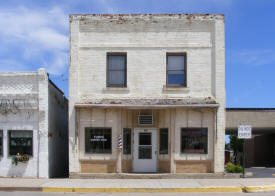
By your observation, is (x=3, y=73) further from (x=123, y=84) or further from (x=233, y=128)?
(x=233, y=128)

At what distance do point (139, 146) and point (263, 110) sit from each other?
1075 cm

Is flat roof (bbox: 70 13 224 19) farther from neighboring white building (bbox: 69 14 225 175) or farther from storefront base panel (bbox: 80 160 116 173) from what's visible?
storefront base panel (bbox: 80 160 116 173)

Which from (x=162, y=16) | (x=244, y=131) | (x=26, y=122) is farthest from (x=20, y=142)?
(x=244, y=131)

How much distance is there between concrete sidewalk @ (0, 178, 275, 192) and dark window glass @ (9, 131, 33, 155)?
4.93ft

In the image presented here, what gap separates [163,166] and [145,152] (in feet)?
3.42

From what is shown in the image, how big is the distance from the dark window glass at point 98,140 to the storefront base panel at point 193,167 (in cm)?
320

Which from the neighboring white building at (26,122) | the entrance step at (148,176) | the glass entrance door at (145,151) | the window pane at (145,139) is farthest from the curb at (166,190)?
the window pane at (145,139)

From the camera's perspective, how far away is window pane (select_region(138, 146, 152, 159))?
1616 cm

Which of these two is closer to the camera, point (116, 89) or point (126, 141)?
point (116, 89)

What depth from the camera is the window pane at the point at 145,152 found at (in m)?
16.2

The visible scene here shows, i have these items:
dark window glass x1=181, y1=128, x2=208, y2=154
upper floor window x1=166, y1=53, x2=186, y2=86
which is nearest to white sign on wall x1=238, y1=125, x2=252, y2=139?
dark window glass x1=181, y1=128, x2=208, y2=154

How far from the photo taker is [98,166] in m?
15.7

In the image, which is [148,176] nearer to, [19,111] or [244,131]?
[244,131]

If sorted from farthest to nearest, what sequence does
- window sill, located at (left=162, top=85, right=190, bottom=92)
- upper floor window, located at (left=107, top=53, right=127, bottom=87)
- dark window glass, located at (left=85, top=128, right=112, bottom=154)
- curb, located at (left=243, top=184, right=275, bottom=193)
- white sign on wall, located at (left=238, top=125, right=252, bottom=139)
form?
upper floor window, located at (left=107, top=53, right=127, bottom=87), window sill, located at (left=162, top=85, right=190, bottom=92), dark window glass, located at (left=85, top=128, right=112, bottom=154), white sign on wall, located at (left=238, top=125, right=252, bottom=139), curb, located at (left=243, top=184, right=275, bottom=193)
